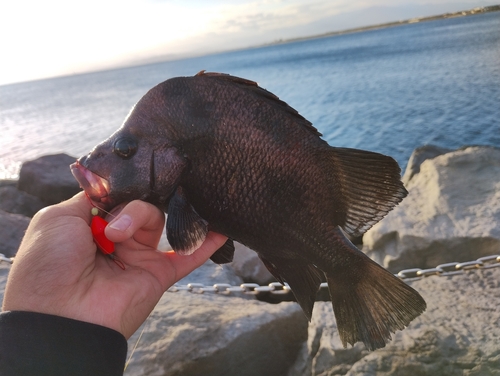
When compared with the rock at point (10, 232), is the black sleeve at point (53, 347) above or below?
above

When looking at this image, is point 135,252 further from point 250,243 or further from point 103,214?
point 250,243

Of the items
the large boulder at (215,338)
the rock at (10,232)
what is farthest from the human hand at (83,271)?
the rock at (10,232)

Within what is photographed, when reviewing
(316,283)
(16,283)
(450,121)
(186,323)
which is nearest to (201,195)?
(316,283)

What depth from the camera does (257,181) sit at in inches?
79.8

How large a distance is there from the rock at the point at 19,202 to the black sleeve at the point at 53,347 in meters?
7.93

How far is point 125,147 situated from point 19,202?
8402 millimetres

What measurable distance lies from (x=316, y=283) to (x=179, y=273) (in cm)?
90

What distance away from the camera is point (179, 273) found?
258cm

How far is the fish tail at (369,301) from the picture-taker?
81.1 inches

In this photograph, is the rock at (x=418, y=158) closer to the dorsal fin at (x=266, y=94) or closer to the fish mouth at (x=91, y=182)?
the dorsal fin at (x=266, y=94)

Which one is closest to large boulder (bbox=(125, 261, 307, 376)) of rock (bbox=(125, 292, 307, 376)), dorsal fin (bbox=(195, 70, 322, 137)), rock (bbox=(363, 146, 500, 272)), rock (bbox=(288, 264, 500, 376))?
rock (bbox=(125, 292, 307, 376))

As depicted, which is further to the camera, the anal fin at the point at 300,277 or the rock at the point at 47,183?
the rock at the point at 47,183

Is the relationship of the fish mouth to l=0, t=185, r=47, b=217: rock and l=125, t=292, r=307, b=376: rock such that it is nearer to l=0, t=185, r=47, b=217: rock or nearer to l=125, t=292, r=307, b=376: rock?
l=125, t=292, r=307, b=376: rock

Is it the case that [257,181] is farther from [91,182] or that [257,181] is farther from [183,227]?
[91,182]
